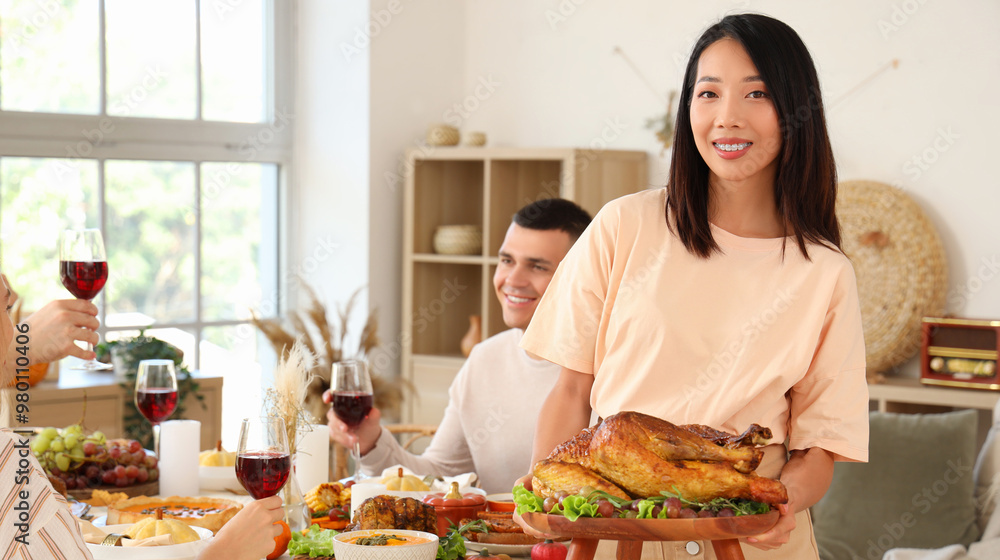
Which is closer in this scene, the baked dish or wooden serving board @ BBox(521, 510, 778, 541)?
wooden serving board @ BBox(521, 510, 778, 541)

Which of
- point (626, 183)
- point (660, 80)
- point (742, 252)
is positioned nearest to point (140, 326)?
point (626, 183)

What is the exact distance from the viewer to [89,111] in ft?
13.5

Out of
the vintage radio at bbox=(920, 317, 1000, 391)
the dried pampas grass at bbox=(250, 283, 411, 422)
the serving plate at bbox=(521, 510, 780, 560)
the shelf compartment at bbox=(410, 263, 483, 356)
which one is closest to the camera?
the serving plate at bbox=(521, 510, 780, 560)

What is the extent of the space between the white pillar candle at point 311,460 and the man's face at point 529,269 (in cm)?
58

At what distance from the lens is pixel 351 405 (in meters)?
2.04

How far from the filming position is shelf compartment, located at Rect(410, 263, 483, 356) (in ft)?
15.3

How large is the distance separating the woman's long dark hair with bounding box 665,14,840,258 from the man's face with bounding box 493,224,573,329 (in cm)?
101

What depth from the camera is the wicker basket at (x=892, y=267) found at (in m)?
3.53

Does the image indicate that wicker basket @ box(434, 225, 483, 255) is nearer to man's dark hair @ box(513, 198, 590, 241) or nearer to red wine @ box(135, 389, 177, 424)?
man's dark hair @ box(513, 198, 590, 241)

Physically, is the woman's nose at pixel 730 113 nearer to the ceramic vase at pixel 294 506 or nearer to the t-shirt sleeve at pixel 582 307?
the t-shirt sleeve at pixel 582 307

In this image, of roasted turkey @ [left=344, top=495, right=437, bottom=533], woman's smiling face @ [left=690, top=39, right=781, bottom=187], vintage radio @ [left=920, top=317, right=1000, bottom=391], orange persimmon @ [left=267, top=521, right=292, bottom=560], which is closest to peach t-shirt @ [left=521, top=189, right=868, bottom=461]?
woman's smiling face @ [left=690, top=39, right=781, bottom=187]

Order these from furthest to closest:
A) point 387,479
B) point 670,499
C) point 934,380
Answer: point 934,380 → point 387,479 → point 670,499

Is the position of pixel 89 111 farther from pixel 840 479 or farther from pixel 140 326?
pixel 840 479

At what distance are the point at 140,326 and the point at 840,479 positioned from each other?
2.95 m
